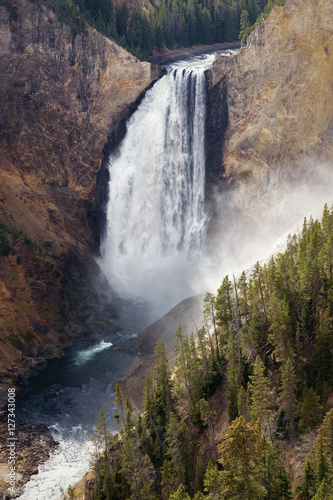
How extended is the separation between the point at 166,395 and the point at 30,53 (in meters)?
60.2

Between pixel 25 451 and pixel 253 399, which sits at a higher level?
pixel 253 399

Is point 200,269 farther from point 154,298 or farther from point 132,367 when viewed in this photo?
point 132,367

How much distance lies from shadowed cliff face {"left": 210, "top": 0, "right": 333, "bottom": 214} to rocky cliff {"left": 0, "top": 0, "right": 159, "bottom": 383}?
19.8 metres

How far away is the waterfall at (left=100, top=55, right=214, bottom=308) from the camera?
82.3 metres

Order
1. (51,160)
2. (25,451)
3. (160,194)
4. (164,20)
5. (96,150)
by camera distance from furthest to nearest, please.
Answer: (164,20)
(160,194)
(96,150)
(51,160)
(25,451)

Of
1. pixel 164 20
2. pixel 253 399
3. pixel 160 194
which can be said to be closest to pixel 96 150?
pixel 160 194

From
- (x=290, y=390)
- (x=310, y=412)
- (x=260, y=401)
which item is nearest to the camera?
(x=310, y=412)

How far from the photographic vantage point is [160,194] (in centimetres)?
8612

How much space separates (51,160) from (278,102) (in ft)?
121

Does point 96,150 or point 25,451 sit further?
point 96,150

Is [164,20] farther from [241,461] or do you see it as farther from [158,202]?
[241,461]

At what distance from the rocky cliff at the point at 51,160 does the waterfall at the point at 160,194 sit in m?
3.85

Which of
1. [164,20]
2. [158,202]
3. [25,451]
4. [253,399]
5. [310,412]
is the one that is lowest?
[25,451]

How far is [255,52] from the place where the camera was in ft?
241
